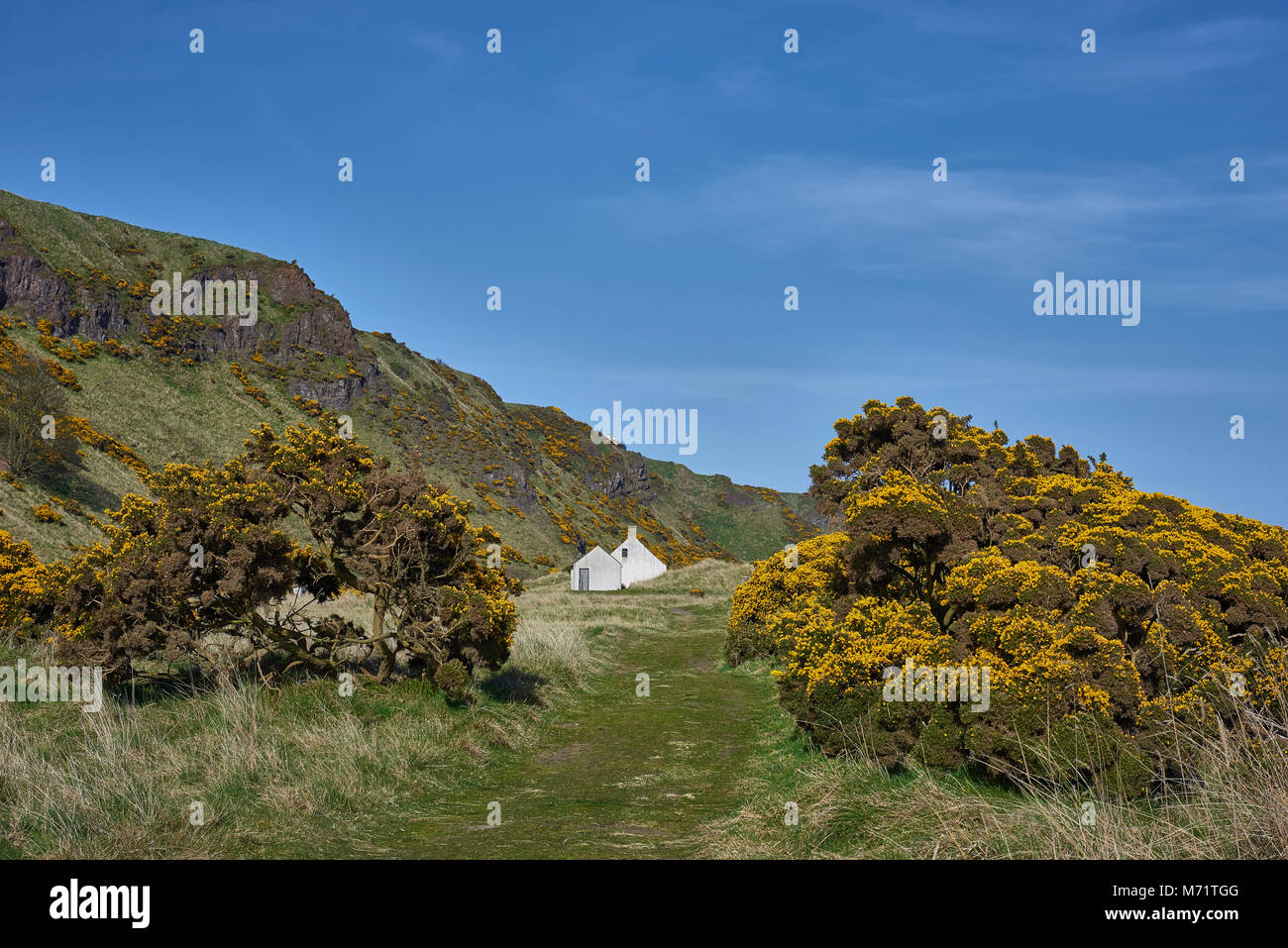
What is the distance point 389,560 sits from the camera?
1139 cm

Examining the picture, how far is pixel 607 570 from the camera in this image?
54469 mm

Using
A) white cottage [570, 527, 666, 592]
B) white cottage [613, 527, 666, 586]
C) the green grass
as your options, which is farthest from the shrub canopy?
white cottage [613, 527, 666, 586]

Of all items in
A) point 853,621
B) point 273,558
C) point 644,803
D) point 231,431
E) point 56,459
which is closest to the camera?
point 644,803

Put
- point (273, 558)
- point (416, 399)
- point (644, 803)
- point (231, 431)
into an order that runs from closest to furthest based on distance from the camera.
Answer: point (644, 803)
point (273, 558)
point (231, 431)
point (416, 399)

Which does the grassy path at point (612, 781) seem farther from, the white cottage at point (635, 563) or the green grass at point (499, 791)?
the white cottage at point (635, 563)

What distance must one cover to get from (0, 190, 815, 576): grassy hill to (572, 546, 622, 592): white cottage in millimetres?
5063

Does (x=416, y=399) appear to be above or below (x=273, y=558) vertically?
above

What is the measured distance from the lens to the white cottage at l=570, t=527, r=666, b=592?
53.7 m

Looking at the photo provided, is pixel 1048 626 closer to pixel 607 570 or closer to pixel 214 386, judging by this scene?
pixel 607 570

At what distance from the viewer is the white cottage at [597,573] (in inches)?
2111
